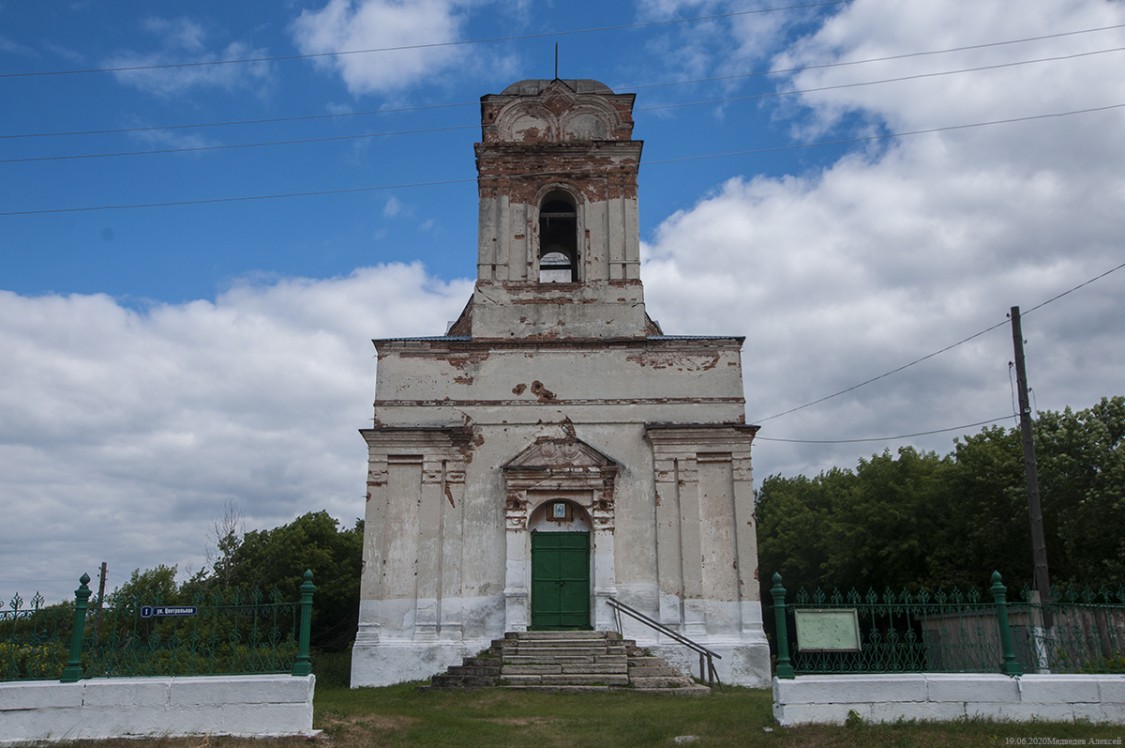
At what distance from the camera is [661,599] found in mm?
16844

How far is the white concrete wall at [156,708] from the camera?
895 cm

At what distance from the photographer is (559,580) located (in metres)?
17.2

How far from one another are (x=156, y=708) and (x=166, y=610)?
1005mm

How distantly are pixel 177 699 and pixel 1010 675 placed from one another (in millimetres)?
8844

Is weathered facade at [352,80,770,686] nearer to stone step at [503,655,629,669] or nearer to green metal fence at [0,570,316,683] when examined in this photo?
stone step at [503,655,629,669]

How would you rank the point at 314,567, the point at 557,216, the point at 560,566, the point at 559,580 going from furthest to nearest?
1. the point at 314,567
2. the point at 557,216
3. the point at 560,566
4. the point at 559,580

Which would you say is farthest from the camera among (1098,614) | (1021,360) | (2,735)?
(1021,360)

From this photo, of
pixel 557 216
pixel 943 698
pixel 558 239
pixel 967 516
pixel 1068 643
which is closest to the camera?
pixel 943 698

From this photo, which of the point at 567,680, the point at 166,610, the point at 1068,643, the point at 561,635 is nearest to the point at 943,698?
the point at 1068,643

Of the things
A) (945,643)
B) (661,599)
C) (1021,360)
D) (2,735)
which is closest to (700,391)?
(661,599)

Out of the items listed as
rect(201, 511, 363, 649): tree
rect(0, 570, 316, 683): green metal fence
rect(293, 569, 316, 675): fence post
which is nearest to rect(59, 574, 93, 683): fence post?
rect(0, 570, 316, 683): green metal fence

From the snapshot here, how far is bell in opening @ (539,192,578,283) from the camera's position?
21.0 m

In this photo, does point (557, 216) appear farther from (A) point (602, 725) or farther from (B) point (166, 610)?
(B) point (166, 610)

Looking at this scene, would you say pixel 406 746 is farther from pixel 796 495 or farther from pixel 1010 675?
pixel 796 495
